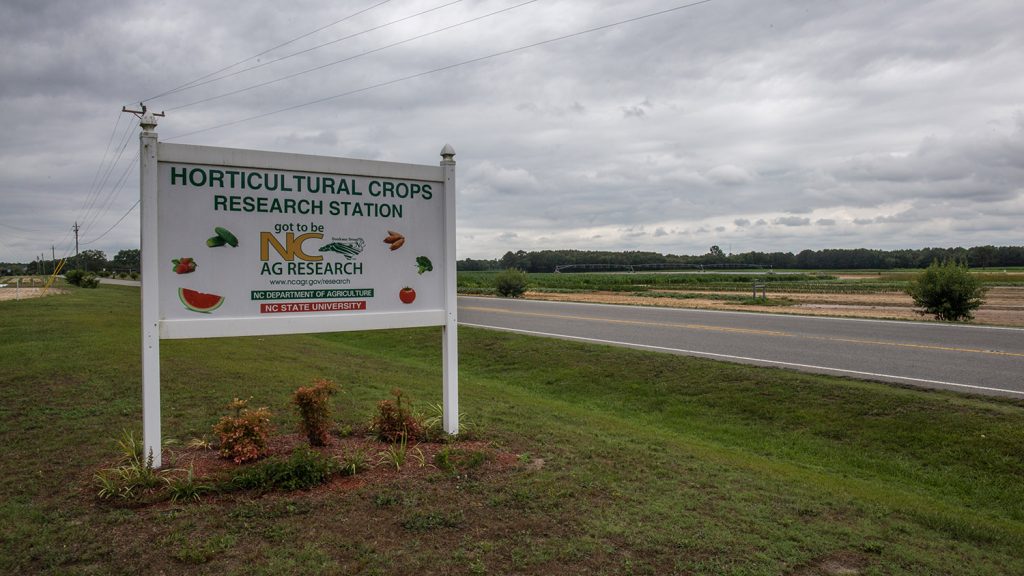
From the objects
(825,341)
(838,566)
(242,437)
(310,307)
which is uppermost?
(310,307)

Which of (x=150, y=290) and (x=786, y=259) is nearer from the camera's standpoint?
(x=150, y=290)

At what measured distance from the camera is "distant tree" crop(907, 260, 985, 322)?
63.3 feet

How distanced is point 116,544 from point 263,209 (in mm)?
2745

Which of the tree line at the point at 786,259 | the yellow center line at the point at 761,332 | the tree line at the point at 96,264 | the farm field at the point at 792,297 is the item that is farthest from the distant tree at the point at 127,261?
the yellow center line at the point at 761,332

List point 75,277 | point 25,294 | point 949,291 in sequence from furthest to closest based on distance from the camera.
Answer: point 75,277
point 25,294
point 949,291

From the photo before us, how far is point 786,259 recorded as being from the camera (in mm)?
115812

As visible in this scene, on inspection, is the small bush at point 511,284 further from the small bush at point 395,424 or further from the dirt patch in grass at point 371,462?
the dirt patch in grass at point 371,462

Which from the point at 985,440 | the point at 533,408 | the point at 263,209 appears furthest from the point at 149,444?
the point at 985,440

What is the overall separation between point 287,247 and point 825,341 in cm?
1213

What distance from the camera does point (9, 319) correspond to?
19.5m

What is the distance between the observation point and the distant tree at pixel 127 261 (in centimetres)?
12262

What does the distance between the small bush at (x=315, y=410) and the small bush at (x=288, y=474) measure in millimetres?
611

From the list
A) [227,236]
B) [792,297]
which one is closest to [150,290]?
[227,236]

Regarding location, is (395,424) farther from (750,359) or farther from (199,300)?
(750,359)
